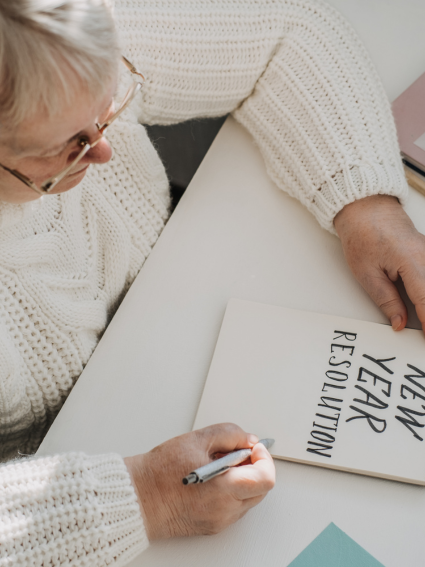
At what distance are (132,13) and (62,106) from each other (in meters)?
0.36

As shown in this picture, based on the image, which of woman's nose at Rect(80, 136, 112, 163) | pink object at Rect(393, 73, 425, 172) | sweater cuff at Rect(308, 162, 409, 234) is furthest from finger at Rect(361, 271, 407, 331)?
woman's nose at Rect(80, 136, 112, 163)

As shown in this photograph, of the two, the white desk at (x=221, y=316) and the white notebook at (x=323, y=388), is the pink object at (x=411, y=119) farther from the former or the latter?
the white notebook at (x=323, y=388)

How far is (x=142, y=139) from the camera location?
757 millimetres

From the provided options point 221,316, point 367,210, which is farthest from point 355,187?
point 221,316

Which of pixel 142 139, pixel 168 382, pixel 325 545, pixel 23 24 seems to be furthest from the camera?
pixel 142 139

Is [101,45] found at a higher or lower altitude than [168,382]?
higher

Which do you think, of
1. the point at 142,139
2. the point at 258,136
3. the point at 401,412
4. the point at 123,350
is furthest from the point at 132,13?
the point at 401,412

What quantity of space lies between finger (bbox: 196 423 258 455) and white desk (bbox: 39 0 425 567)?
6 centimetres

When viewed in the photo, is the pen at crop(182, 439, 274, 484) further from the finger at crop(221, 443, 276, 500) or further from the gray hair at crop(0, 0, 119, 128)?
the gray hair at crop(0, 0, 119, 128)

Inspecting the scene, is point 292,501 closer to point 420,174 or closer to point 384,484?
point 384,484

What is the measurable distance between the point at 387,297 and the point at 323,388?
16 cm

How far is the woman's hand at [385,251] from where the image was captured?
0.66m

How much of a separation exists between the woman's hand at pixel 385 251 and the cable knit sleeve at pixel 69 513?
16.1 inches

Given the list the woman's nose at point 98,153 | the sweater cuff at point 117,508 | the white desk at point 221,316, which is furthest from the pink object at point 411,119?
the sweater cuff at point 117,508
